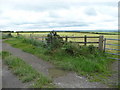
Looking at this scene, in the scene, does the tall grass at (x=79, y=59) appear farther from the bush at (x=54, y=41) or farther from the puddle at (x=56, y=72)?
A: the bush at (x=54, y=41)

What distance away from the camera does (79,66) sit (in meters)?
5.03

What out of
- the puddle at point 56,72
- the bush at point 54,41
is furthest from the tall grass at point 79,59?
the bush at point 54,41

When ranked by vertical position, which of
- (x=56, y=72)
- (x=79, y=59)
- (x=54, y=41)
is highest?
(x=54, y=41)

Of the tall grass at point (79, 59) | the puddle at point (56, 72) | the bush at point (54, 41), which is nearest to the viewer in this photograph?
the puddle at point (56, 72)

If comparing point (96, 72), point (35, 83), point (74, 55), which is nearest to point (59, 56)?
point (74, 55)

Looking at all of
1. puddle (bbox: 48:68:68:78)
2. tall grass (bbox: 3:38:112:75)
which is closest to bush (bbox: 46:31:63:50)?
tall grass (bbox: 3:38:112:75)

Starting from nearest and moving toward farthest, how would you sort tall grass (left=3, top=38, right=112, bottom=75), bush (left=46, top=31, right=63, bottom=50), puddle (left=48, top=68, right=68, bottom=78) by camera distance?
puddle (left=48, top=68, right=68, bottom=78) < tall grass (left=3, top=38, right=112, bottom=75) < bush (left=46, top=31, right=63, bottom=50)

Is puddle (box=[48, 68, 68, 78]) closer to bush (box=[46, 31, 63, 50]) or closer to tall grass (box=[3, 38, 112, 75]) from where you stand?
tall grass (box=[3, 38, 112, 75])

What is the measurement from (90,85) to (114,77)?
124 centimetres

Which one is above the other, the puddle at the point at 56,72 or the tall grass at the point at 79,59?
the tall grass at the point at 79,59

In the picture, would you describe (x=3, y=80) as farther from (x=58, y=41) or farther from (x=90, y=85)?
(x=58, y=41)

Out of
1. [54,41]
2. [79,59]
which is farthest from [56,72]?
[54,41]

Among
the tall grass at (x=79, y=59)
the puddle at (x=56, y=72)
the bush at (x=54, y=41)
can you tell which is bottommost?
the puddle at (x=56, y=72)

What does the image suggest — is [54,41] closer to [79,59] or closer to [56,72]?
[79,59]
